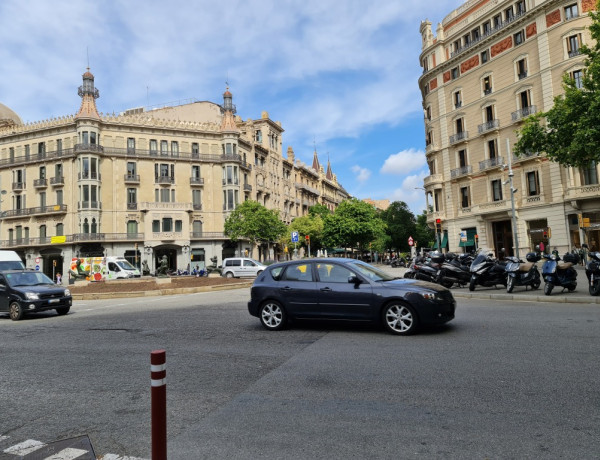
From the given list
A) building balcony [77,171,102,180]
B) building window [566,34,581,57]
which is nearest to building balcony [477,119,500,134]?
building window [566,34,581,57]

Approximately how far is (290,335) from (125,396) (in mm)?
3634

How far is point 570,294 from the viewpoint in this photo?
11977 millimetres

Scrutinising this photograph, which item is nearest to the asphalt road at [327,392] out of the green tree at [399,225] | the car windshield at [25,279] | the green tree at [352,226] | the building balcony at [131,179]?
the car windshield at [25,279]

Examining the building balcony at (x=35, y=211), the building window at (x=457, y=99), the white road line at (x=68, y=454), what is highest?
the building window at (x=457, y=99)

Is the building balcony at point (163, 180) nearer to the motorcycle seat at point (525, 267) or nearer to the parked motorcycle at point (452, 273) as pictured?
the parked motorcycle at point (452, 273)

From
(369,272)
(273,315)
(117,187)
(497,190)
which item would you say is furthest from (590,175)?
(117,187)

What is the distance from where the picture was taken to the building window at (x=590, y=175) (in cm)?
2875

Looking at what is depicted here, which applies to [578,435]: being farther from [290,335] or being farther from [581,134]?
[581,134]

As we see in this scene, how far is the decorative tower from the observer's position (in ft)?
155

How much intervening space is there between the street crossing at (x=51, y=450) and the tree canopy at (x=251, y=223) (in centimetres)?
4479

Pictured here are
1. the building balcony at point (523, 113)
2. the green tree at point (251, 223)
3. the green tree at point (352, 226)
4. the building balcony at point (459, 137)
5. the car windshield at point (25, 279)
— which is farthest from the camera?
the green tree at point (352, 226)

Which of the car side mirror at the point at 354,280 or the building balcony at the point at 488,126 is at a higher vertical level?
the building balcony at the point at 488,126

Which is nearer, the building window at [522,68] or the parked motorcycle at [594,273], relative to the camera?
the parked motorcycle at [594,273]

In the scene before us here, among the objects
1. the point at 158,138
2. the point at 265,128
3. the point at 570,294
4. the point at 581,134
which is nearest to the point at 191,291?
the point at 570,294
